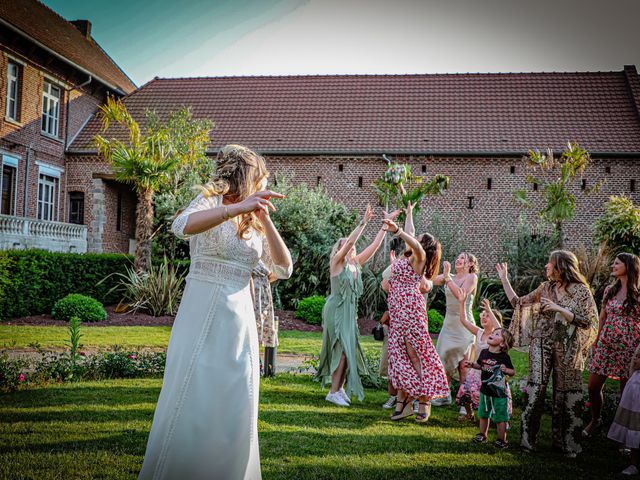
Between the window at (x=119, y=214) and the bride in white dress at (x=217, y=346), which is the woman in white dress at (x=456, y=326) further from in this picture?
the window at (x=119, y=214)

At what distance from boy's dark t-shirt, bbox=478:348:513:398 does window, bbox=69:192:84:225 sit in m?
21.1

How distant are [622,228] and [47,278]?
14462 mm

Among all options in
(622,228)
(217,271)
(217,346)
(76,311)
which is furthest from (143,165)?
(217,346)

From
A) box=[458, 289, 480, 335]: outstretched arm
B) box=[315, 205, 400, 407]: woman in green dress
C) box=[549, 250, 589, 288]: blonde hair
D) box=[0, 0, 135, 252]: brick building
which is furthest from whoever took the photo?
box=[0, 0, 135, 252]: brick building

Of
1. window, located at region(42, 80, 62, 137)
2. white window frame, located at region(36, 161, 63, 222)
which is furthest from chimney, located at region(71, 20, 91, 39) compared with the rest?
white window frame, located at region(36, 161, 63, 222)

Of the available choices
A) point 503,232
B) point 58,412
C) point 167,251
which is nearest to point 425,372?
point 58,412

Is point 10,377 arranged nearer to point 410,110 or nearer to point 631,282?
point 631,282

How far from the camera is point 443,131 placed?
904 inches

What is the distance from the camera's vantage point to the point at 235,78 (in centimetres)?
2720

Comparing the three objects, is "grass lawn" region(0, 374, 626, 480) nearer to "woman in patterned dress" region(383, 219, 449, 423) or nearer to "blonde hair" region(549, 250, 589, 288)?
"woman in patterned dress" region(383, 219, 449, 423)

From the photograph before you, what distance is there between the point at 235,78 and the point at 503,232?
14.3 m

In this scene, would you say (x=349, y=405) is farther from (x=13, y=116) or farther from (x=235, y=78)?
(x=235, y=78)

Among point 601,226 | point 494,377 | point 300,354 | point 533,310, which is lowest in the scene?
point 300,354

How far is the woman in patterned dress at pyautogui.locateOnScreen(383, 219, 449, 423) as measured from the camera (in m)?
Answer: 6.01
